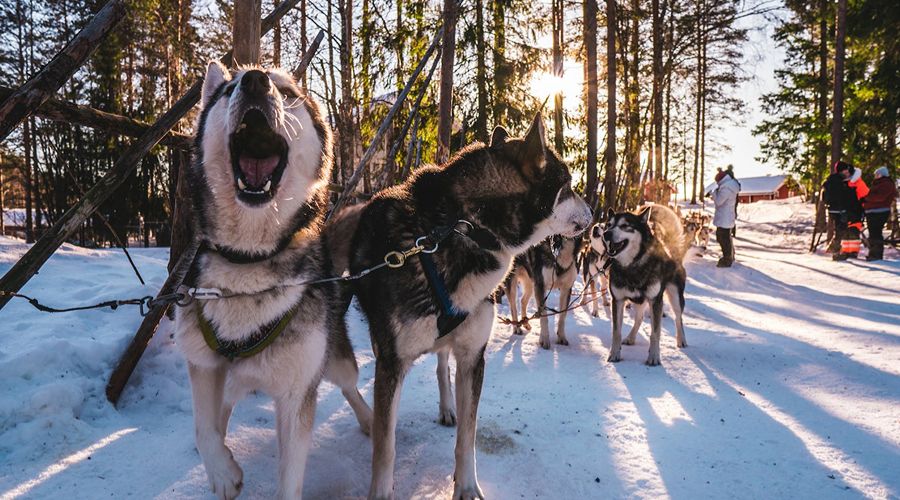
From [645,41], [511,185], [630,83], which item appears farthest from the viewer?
[645,41]

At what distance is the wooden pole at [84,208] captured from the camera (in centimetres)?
242

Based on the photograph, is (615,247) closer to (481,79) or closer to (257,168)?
(257,168)

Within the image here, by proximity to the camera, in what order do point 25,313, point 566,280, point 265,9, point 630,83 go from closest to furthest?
point 25,313 < point 566,280 < point 265,9 < point 630,83

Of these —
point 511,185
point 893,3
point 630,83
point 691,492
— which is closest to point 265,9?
point 630,83

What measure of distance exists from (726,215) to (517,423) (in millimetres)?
12368

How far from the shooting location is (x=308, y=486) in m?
2.36

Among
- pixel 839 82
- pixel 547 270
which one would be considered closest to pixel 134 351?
pixel 547 270

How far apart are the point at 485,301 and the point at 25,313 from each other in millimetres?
3541

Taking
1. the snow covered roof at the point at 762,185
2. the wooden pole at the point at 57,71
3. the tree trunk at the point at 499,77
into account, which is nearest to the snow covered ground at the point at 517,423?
the wooden pole at the point at 57,71

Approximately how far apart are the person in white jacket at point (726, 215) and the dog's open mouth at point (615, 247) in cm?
912

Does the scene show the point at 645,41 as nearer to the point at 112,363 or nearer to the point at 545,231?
the point at 545,231

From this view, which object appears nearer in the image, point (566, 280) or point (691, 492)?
point (691, 492)

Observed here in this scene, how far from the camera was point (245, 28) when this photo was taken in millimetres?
3521

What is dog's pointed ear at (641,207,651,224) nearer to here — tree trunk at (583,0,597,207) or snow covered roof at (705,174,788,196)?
tree trunk at (583,0,597,207)
